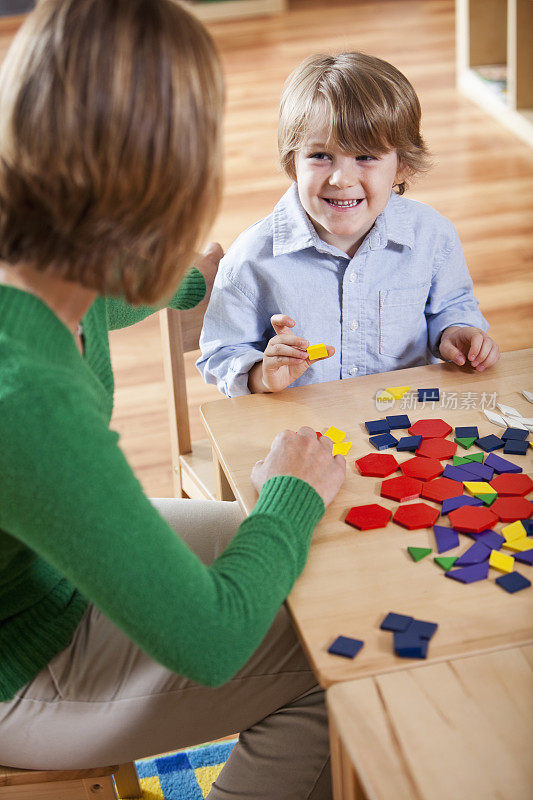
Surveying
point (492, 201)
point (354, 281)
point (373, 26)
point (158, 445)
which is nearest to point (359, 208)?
point (354, 281)

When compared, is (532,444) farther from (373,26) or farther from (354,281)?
(373,26)

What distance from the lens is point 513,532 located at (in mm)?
936

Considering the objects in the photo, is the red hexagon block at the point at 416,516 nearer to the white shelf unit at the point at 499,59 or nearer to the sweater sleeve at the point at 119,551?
the sweater sleeve at the point at 119,551

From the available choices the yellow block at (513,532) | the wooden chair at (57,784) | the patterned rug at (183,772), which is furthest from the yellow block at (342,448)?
the patterned rug at (183,772)

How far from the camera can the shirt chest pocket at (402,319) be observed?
154cm

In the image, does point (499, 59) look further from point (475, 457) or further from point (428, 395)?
point (475, 457)

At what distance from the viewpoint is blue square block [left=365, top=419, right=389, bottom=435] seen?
115cm

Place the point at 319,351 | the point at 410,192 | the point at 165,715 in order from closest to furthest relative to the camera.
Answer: the point at 165,715
the point at 319,351
the point at 410,192

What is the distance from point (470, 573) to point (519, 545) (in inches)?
2.8

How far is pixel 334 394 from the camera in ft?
4.15

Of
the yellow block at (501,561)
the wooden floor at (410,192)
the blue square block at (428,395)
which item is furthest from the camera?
the wooden floor at (410,192)

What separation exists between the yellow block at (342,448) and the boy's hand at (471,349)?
0.29 m

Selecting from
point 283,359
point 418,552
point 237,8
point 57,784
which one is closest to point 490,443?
point 418,552

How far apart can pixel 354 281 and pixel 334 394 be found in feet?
1.05
